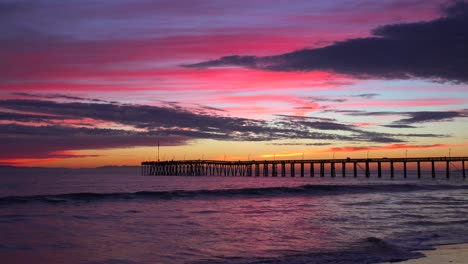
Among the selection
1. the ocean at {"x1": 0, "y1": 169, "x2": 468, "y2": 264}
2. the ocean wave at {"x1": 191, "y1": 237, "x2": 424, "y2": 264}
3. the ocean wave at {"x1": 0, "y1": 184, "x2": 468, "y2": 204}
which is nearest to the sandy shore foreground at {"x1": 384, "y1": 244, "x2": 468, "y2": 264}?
the ocean wave at {"x1": 191, "y1": 237, "x2": 424, "y2": 264}

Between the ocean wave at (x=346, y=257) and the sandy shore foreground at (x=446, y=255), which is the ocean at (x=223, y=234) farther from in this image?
the sandy shore foreground at (x=446, y=255)

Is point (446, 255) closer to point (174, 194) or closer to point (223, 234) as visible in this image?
point (223, 234)

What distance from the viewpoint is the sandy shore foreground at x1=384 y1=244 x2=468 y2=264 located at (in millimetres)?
11912

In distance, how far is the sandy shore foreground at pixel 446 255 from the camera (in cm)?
1191

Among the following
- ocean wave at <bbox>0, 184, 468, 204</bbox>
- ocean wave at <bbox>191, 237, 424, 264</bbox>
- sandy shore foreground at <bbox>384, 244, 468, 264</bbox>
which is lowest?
ocean wave at <bbox>0, 184, 468, 204</bbox>

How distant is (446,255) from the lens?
1291 centimetres

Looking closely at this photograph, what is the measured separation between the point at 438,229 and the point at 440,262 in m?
7.40

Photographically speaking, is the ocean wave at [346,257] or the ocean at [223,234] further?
the ocean at [223,234]

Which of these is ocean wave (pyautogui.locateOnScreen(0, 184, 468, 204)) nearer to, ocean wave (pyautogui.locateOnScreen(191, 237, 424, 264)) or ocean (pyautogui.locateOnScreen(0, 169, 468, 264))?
ocean (pyautogui.locateOnScreen(0, 169, 468, 264))

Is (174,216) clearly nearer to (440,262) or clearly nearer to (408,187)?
(440,262)

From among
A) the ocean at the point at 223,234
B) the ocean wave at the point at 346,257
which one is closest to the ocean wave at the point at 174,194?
the ocean at the point at 223,234

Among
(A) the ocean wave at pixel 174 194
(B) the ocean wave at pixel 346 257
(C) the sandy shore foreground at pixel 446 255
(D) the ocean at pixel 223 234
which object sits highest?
(C) the sandy shore foreground at pixel 446 255

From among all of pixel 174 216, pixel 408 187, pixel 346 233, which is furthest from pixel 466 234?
pixel 408 187

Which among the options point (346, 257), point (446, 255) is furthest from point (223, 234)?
point (446, 255)
